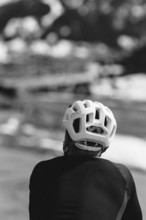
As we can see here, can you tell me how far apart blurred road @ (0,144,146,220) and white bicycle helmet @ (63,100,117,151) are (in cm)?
376

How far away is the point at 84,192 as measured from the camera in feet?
10.2

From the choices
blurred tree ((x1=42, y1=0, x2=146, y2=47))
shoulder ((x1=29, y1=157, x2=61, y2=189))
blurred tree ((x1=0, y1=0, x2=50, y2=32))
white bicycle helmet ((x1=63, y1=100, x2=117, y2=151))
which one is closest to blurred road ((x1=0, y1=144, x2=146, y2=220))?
shoulder ((x1=29, y1=157, x2=61, y2=189))

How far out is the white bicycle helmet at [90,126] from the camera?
128 inches

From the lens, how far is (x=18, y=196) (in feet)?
26.1

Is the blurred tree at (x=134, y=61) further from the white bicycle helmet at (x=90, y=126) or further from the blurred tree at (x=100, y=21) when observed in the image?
the white bicycle helmet at (x=90, y=126)

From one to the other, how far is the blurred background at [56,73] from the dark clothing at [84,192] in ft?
12.1

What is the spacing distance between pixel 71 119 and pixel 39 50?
10219 centimetres

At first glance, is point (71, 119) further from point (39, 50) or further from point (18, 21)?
point (18, 21)

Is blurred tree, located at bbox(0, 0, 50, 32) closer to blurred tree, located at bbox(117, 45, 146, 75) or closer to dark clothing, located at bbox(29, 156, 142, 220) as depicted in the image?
blurred tree, located at bbox(117, 45, 146, 75)

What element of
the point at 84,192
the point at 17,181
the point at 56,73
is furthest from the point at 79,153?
the point at 56,73

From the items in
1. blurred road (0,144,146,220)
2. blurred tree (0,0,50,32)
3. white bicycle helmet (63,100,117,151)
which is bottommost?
blurred road (0,144,146,220)

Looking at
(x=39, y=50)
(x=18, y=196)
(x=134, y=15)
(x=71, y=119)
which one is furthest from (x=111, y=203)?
(x=134, y=15)

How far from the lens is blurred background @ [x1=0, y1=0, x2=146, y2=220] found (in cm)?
1198

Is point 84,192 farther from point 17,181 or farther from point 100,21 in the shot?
point 100,21
